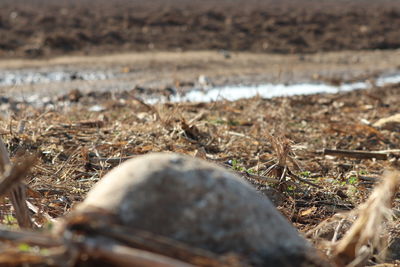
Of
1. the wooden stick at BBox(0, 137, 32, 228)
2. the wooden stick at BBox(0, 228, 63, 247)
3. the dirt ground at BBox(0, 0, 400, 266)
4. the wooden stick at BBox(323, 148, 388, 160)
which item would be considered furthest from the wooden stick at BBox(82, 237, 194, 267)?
the wooden stick at BBox(323, 148, 388, 160)

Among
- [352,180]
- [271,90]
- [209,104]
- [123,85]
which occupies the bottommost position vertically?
[271,90]

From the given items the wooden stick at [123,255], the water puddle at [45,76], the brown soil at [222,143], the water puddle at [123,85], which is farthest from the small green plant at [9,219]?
the water puddle at [45,76]

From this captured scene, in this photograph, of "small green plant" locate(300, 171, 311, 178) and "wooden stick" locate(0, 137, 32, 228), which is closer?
"wooden stick" locate(0, 137, 32, 228)

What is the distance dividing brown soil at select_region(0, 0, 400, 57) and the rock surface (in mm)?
11347

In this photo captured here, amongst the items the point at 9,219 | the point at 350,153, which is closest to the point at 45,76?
the point at 350,153

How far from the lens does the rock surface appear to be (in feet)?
6.24

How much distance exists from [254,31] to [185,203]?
14313 mm

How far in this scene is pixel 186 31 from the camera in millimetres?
15430

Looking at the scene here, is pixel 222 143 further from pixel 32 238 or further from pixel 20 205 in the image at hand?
pixel 32 238

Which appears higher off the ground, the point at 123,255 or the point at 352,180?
the point at 123,255

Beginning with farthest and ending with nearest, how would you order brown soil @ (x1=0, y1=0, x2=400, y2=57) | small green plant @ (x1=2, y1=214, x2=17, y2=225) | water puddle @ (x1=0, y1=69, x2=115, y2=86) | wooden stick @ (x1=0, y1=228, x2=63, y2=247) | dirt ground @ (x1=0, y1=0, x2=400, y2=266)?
brown soil @ (x1=0, y1=0, x2=400, y2=57), water puddle @ (x1=0, y1=69, x2=115, y2=86), dirt ground @ (x1=0, y1=0, x2=400, y2=266), small green plant @ (x1=2, y1=214, x2=17, y2=225), wooden stick @ (x1=0, y1=228, x2=63, y2=247)

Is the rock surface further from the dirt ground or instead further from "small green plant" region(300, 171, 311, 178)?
"small green plant" region(300, 171, 311, 178)

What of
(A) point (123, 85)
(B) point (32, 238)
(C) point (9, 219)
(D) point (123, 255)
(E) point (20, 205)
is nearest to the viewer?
(D) point (123, 255)

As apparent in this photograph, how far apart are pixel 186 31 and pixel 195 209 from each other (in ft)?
45.4
